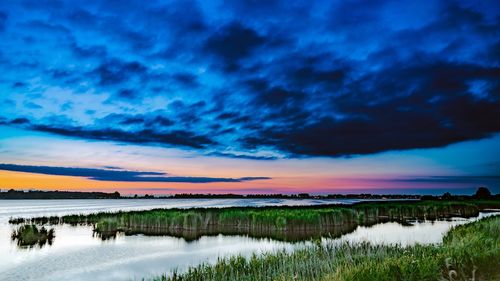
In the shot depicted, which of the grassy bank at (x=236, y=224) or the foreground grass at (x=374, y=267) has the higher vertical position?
the foreground grass at (x=374, y=267)

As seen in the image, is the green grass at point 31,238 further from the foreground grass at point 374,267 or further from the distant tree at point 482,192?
the distant tree at point 482,192

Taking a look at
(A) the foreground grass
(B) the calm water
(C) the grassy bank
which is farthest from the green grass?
(A) the foreground grass

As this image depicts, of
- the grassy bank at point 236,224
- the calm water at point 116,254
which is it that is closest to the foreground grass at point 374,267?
the calm water at point 116,254

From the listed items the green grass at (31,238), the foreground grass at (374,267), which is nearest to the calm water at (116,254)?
the green grass at (31,238)

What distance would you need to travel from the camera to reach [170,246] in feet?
95.1

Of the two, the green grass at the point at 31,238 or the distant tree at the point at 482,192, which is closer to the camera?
the green grass at the point at 31,238

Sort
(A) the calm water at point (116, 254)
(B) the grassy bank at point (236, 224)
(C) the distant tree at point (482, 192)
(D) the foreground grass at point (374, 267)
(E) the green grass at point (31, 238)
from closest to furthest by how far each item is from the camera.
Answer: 1. (D) the foreground grass at point (374, 267)
2. (A) the calm water at point (116, 254)
3. (E) the green grass at point (31, 238)
4. (B) the grassy bank at point (236, 224)
5. (C) the distant tree at point (482, 192)

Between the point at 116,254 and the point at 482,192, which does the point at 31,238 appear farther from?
the point at 482,192

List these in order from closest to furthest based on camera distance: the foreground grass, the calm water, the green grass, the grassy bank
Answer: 1. the foreground grass
2. the calm water
3. the green grass
4. the grassy bank

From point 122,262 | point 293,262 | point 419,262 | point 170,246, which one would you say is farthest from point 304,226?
point 419,262

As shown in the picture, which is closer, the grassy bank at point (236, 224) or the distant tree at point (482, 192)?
the grassy bank at point (236, 224)

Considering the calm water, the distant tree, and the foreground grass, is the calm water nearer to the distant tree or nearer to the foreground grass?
the foreground grass

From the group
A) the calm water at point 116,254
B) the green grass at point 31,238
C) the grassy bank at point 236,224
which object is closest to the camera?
the calm water at point 116,254

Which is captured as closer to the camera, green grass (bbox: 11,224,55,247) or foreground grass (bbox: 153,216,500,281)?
foreground grass (bbox: 153,216,500,281)
